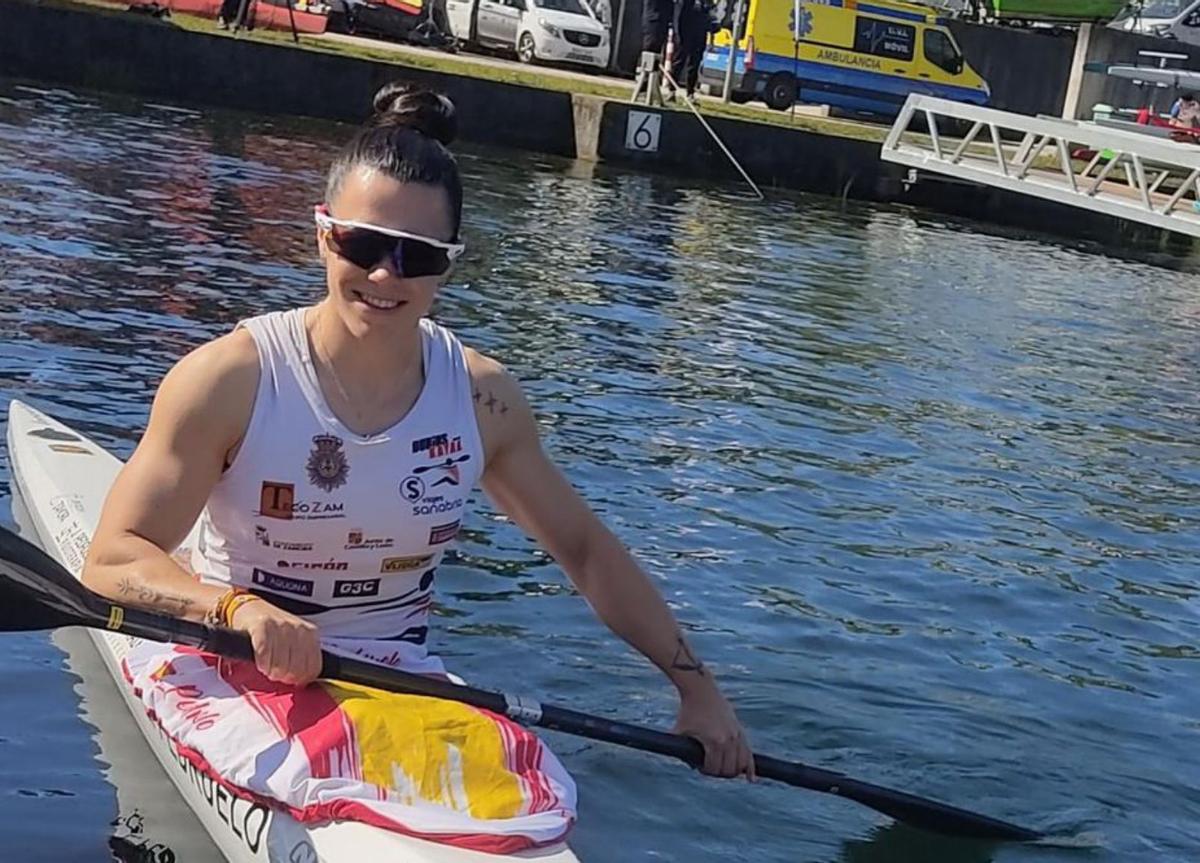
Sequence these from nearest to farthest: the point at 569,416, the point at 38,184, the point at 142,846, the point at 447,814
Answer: the point at 447,814 → the point at 142,846 → the point at 569,416 → the point at 38,184

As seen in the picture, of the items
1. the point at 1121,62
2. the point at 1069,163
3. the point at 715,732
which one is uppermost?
the point at 1121,62

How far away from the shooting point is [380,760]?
3.76 metres

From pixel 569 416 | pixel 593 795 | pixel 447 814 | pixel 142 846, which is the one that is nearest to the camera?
pixel 447 814

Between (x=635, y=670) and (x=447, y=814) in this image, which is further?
(x=635, y=670)

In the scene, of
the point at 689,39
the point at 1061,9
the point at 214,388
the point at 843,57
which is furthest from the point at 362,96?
the point at 214,388

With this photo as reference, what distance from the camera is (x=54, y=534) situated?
5785 millimetres

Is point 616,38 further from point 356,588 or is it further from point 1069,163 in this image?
point 356,588

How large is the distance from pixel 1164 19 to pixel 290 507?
37480mm

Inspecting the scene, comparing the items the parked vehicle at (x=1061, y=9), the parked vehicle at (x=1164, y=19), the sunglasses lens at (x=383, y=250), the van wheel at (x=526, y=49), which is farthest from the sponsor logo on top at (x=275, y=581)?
the parked vehicle at (x=1164, y=19)

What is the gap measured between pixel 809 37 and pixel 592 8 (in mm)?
3751

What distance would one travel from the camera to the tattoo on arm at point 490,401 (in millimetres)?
4195

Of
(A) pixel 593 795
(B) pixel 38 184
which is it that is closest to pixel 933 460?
(A) pixel 593 795

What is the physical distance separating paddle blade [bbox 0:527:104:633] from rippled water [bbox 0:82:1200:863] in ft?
2.59

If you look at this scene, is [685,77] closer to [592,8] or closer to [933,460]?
[592,8]
